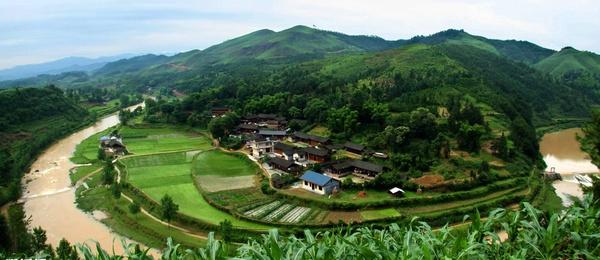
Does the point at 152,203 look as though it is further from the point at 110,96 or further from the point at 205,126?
the point at 110,96

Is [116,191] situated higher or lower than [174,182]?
higher

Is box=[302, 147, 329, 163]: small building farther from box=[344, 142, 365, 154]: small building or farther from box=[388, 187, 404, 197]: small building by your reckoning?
box=[388, 187, 404, 197]: small building

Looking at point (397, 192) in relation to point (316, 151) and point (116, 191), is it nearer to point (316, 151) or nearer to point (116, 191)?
point (316, 151)

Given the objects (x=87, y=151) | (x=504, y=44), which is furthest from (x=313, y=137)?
(x=504, y=44)

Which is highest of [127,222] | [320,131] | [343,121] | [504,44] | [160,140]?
[504,44]

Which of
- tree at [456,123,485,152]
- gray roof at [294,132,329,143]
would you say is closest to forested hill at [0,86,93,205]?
gray roof at [294,132,329,143]

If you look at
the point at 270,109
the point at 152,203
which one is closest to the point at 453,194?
the point at 152,203

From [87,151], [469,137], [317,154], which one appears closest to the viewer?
[317,154]
